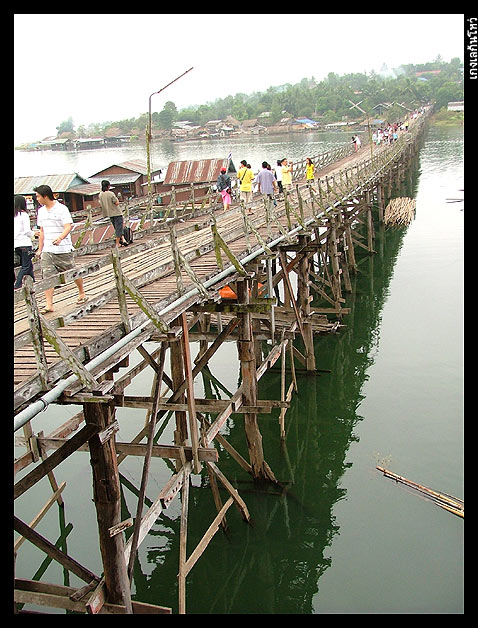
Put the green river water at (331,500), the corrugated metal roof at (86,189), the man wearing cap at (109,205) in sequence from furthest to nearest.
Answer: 1. the corrugated metal roof at (86,189)
2. the man wearing cap at (109,205)
3. the green river water at (331,500)

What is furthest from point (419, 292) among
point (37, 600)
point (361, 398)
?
point (37, 600)

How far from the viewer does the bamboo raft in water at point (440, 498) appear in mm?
9156

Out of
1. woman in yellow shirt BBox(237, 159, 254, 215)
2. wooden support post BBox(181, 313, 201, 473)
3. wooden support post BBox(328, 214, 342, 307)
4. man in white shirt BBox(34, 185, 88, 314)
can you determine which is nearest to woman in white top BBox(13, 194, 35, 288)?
man in white shirt BBox(34, 185, 88, 314)

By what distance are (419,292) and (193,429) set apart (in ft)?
48.4

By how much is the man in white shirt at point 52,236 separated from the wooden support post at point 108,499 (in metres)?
1.84

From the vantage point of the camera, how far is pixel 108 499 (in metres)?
5.44

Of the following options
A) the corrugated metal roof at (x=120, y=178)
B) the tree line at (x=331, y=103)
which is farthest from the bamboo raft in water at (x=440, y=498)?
the tree line at (x=331, y=103)

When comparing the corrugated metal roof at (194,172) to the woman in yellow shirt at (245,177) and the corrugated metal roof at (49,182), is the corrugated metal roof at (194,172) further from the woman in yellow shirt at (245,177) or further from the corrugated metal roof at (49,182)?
the woman in yellow shirt at (245,177)

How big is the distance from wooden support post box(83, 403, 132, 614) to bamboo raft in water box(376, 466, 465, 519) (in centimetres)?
555

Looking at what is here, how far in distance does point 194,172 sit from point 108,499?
22.3 metres

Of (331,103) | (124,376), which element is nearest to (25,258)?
(124,376)

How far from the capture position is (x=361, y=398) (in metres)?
13.5

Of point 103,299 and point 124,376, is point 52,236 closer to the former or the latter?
point 103,299
